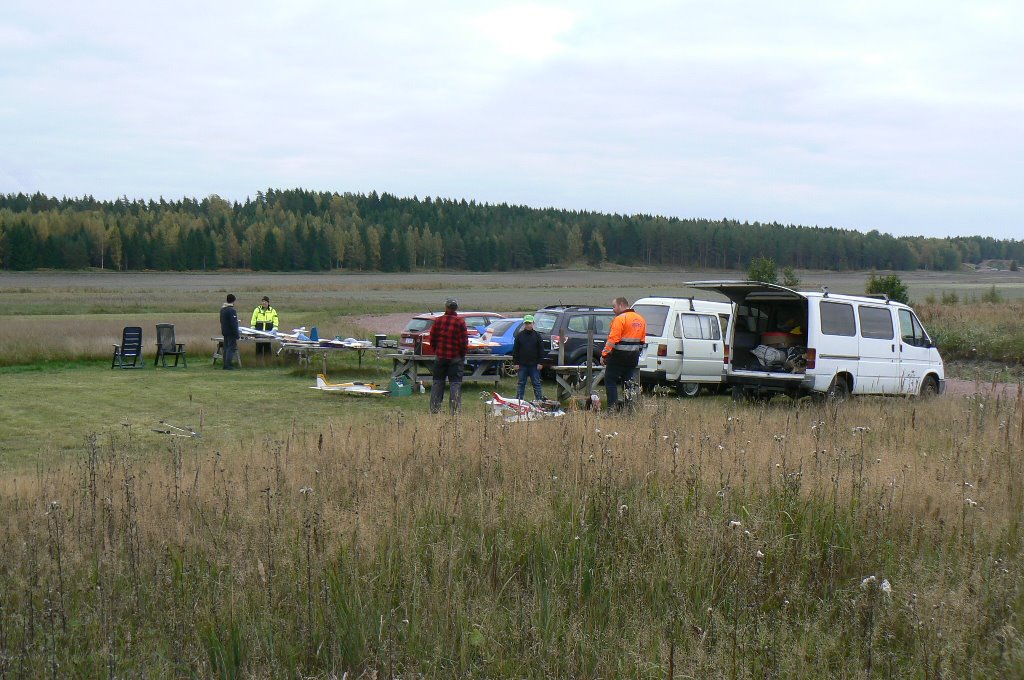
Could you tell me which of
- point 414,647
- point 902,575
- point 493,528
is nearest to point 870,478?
point 902,575

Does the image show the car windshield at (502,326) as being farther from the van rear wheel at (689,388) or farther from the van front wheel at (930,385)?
the van front wheel at (930,385)

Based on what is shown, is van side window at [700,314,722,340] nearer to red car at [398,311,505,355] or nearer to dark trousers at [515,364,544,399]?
dark trousers at [515,364,544,399]

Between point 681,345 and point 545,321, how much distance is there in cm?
398

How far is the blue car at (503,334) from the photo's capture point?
22.5 m

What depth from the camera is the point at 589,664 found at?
4812mm

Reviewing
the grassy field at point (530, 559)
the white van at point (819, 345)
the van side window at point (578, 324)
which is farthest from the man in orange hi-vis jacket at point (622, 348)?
the van side window at point (578, 324)

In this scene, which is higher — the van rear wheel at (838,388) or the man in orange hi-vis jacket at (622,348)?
the man in orange hi-vis jacket at (622,348)

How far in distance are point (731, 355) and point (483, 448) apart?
9.43 m

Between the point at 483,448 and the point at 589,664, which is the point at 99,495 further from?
the point at 589,664

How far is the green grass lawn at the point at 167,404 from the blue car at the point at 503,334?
3.44 feet

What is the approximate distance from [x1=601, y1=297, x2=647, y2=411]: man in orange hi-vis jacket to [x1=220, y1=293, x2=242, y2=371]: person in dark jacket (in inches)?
494

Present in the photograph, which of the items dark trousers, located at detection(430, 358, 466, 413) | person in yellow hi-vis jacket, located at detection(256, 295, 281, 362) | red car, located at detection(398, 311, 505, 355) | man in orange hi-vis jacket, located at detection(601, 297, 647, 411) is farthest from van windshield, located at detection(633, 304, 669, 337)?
person in yellow hi-vis jacket, located at detection(256, 295, 281, 362)

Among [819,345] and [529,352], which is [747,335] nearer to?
[819,345]

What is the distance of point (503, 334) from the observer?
23453 millimetres
